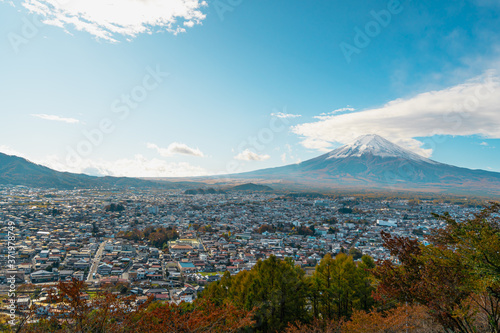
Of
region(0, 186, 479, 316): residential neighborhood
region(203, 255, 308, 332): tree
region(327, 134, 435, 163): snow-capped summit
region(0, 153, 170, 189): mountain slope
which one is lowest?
region(0, 186, 479, 316): residential neighborhood

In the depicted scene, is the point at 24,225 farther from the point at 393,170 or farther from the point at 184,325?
the point at 393,170

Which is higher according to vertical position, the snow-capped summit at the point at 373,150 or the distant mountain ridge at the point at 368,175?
the snow-capped summit at the point at 373,150

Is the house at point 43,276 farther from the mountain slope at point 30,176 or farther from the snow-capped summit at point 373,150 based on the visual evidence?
the snow-capped summit at point 373,150

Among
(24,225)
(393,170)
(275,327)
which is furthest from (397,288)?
(393,170)

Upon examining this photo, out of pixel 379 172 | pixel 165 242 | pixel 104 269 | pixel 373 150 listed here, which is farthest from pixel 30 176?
pixel 373 150

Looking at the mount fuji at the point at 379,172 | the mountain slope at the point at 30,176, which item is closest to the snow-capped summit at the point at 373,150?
the mount fuji at the point at 379,172

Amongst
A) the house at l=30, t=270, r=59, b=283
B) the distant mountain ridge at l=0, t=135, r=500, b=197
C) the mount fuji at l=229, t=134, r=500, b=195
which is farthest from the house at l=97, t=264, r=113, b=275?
the mount fuji at l=229, t=134, r=500, b=195

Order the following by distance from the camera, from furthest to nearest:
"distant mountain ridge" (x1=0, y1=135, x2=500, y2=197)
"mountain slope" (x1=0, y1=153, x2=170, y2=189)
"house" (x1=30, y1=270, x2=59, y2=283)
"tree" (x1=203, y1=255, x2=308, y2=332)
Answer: "distant mountain ridge" (x1=0, y1=135, x2=500, y2=197) < "mountain slope" (x1=0, y1=153, x2=170, y2=189) < "house" (x1=30, y1=270, x2=59, y2=283) < "tree" (x1=203, y1=255, x2=308, y2=332)

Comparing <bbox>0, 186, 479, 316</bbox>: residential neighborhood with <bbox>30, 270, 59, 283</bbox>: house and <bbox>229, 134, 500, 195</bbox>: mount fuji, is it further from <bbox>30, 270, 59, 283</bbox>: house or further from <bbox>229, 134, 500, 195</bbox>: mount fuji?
<bbox>229, 134, 500, 195</bbox>: mount fuji
